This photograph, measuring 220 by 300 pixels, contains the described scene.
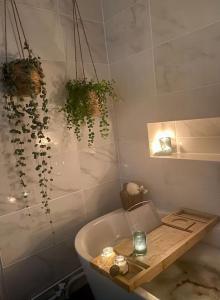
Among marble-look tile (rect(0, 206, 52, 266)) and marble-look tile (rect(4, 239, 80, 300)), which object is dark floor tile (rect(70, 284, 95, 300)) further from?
marble-look tile (rect(0, 206, 52, 266))

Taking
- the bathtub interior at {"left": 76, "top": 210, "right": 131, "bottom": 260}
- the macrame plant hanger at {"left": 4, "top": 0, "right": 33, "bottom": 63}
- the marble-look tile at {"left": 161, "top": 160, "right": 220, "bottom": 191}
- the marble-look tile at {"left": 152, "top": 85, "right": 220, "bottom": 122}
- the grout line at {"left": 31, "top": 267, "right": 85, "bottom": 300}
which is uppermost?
the macrame plant hanger at {"left": 4, "top": 0, "right": 33, "bottom": 63}

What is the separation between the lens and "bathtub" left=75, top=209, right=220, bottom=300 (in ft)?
4.43

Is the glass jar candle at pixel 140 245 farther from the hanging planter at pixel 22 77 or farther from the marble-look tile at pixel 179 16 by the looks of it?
the marble-look tile at pixel 179 16

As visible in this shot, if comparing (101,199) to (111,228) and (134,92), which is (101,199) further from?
(134,92)

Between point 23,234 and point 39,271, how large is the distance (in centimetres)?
31

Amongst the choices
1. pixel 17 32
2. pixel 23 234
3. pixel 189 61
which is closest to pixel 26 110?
pixel 17 32

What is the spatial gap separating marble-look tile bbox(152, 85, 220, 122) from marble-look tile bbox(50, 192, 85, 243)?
34.4 inches

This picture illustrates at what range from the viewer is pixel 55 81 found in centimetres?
179

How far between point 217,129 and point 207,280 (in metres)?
0.96

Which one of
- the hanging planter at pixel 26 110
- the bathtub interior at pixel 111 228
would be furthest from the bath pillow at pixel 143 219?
the hanging planter at pixel 26 110

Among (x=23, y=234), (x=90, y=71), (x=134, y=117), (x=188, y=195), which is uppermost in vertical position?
(x=90, y=71)

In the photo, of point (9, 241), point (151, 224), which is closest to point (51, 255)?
point (9, 241)

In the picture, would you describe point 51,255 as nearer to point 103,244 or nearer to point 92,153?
point 103,244

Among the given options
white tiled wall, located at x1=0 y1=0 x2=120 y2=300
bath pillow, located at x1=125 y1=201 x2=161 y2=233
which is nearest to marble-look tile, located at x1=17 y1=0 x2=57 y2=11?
white tiled wall, located at x1=0 y1=0 x2=120 y2=300
